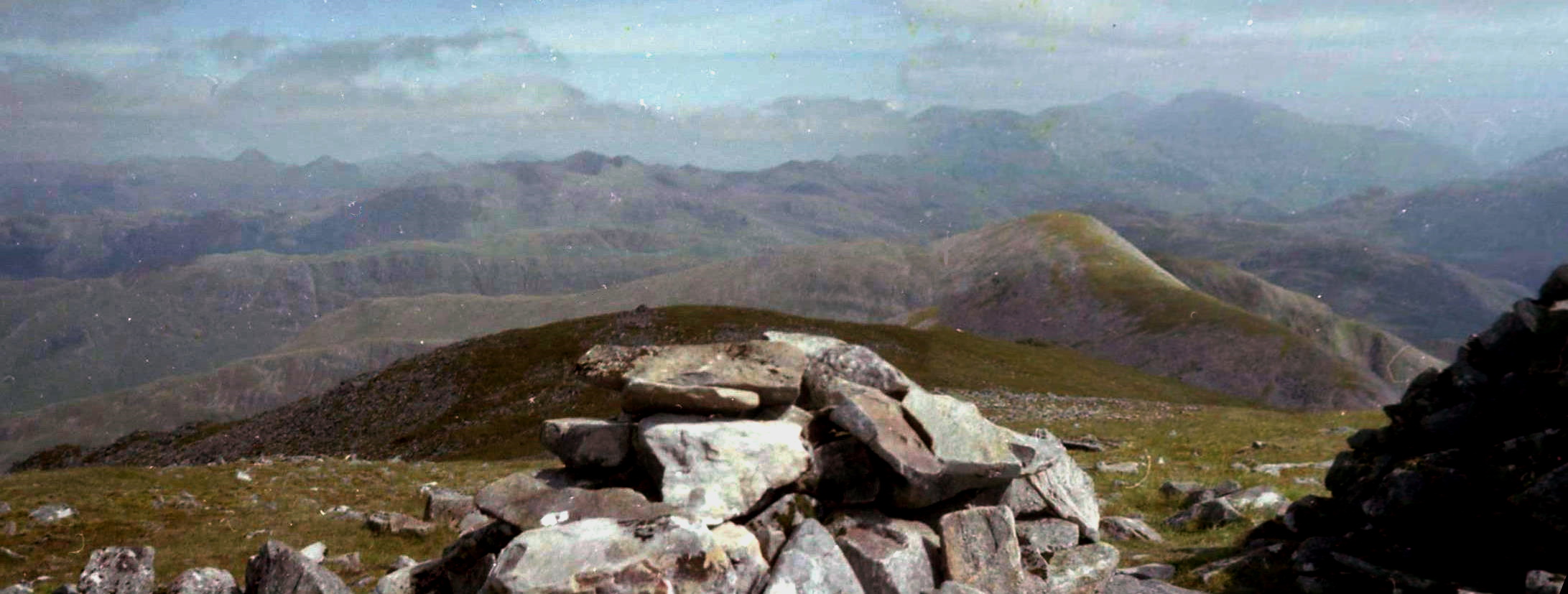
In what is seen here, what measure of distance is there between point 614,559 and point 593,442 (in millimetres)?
4841

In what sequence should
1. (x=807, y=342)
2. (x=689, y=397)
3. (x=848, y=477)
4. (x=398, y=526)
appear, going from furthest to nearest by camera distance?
(x=398, y=526) < (x=807, y=342) < (x=848, y=477) < (x=689, y=397)

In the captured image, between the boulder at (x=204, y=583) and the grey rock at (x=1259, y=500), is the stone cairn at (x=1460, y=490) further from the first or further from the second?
the boulder at (x=204, y=583)

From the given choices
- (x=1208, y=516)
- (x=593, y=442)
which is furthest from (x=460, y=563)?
(x=1208, y=516)

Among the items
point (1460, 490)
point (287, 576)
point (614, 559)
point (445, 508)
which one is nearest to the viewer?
point (614, 559)

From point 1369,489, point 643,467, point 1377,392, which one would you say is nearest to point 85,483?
point 643,467

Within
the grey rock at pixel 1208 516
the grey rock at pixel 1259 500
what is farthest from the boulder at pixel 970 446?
the grey rock at pixel 1259 500

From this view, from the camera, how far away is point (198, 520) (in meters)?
32.1

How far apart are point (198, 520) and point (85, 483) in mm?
12680

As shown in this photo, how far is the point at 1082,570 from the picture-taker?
61.0 feet

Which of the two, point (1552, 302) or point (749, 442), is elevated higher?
point (1552, 302)

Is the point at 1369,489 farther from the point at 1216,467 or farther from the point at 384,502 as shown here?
the point at 384,502

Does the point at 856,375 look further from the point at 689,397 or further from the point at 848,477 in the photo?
the point at 689,397

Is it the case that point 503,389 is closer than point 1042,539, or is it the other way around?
point 1042,539

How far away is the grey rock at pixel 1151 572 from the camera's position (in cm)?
1988
